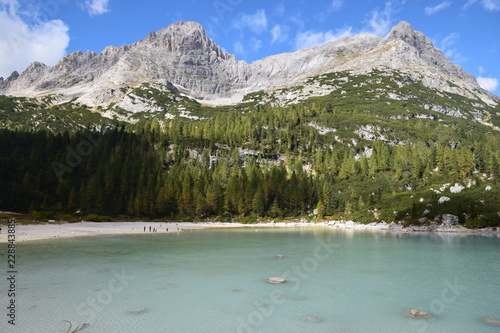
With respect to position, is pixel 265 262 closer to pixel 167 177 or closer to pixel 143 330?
pixel 143 330

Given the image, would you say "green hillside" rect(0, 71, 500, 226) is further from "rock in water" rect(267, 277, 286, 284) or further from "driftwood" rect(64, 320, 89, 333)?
"driftwood" rect(64, 320, 89, 333)

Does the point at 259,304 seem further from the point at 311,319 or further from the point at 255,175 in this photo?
the point at 255,175

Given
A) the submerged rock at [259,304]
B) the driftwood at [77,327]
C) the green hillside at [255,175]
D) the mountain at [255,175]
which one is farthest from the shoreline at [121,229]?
the submerged rock at [259,304]

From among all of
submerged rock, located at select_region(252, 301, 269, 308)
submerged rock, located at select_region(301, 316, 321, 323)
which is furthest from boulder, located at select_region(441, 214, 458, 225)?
submerged rock, located at select_region(301, 316, 321, 323)

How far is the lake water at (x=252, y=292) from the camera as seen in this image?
47.0ft

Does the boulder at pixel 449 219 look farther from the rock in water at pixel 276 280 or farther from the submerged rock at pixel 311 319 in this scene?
the submerged rock at pixel 311 319

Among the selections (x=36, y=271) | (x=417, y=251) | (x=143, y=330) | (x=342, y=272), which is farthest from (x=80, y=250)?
(x=417, y=251)

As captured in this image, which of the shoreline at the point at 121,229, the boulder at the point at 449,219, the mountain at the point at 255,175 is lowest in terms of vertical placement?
the shoreline at the point at 121,229

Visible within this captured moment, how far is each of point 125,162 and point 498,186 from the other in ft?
382

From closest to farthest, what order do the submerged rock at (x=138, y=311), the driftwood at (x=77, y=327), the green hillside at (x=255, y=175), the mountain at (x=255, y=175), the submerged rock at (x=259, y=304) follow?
the driftwood at (x=77, y=327) → the submerged rock at (x=138, y=311) → the submerged rock at (x=259, y=304) → the mountain at (x=255, y=175) → the green hillside at (x=255, y=175)

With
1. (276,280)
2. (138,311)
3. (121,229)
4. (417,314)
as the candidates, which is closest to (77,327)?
(138,311)

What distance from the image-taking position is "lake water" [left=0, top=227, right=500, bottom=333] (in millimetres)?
14312

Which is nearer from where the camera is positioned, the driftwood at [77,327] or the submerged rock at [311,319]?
the driftwood at [77,327]

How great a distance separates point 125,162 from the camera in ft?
385
